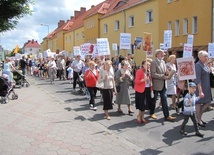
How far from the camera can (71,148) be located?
5508mm

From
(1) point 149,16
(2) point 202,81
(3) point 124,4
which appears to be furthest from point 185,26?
(2) point 202,81

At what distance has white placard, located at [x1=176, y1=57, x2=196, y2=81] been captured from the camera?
659 centimetres

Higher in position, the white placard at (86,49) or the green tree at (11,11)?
the green tree at (11,11)

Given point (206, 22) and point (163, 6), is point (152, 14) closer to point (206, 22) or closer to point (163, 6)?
point (163, 6)

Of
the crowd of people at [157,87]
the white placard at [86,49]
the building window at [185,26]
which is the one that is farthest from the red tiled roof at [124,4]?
the crowd of people at [157,87]

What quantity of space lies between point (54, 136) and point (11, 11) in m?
11.3

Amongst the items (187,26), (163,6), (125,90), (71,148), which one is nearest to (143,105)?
(125,90)

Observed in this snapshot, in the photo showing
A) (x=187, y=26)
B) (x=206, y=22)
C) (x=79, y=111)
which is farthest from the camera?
(x=187, y=26)

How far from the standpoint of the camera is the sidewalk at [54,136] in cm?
542

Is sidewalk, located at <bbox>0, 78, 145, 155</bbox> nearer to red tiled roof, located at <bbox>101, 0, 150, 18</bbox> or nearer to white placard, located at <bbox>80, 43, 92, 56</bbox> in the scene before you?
white placard, located at <bbox>80, 43, 92, 56</bbox>

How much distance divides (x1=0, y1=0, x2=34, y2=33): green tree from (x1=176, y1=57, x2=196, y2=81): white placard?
1141cm

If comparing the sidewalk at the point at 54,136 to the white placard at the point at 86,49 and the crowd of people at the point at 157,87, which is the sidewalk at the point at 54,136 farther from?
the white placard at the point at 86,49

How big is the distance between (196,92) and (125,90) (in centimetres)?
232

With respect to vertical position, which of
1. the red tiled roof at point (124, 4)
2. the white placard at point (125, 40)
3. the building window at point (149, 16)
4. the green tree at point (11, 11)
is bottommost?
the white placard at point (125, 40)
